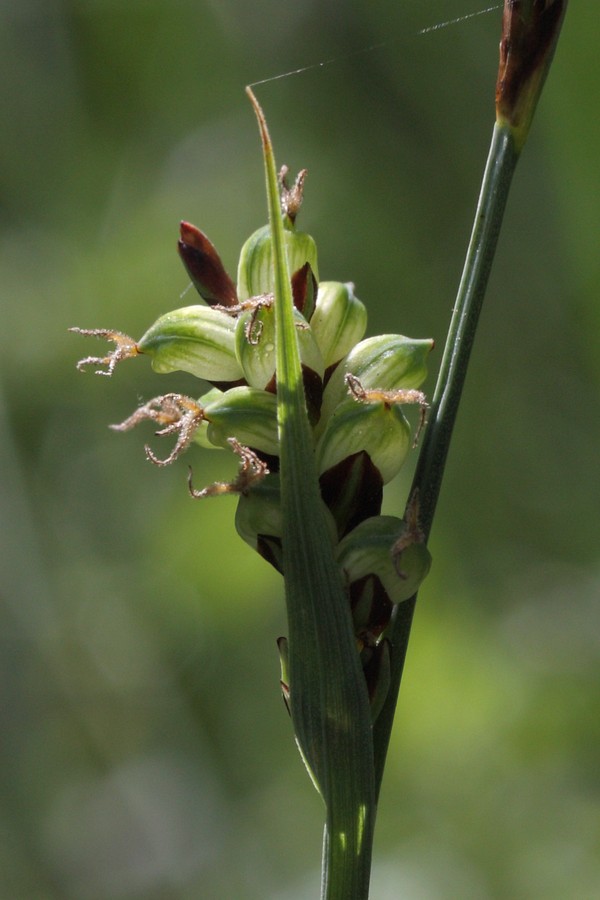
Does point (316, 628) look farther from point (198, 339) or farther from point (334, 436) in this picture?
point (198, 339)

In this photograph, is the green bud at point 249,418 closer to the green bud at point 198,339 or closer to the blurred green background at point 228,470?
the green bud at point 198,339

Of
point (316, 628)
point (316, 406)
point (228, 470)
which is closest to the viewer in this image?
point (316, 628)

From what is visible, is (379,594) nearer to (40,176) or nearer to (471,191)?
(471,191)

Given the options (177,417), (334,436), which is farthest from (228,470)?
(334,436)

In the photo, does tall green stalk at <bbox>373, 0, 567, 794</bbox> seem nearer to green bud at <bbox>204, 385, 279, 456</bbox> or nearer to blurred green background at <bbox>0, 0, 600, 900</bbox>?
green bud at <bbox>204, 385, 279, 456</bbox>

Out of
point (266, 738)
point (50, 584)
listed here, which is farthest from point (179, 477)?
point (266, 738)

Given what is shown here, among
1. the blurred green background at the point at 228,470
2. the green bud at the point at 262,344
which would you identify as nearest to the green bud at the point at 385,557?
the green bud at the point at 262,344

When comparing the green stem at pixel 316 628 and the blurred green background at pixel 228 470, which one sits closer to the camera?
the green stem at pixel 316 628

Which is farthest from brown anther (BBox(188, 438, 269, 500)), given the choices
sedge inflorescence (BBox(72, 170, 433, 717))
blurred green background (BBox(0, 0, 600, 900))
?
blurred green background (BBox(0, 0, 600, 900))
